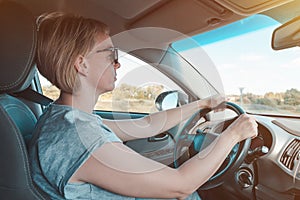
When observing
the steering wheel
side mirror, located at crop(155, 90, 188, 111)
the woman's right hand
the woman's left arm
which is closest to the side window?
side mirror, located at crop(155, 90, 188, 111)

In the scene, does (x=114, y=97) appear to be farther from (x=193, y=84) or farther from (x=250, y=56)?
(x=250, y=56)

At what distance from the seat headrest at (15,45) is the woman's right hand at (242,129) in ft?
2.11

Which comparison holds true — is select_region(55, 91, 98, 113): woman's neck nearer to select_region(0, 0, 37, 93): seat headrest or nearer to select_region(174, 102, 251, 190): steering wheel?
select_region(0, 0, 37, 93): seat headrest

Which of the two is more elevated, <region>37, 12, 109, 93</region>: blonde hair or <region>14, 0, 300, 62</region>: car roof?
<region>14, 0, 300, 62</region>: car roof

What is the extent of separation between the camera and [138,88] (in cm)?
177

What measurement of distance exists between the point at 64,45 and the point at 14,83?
182 mm

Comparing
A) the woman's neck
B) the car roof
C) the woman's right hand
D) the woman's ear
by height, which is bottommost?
the woman's right hand

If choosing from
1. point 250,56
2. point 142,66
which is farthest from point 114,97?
point 250,56

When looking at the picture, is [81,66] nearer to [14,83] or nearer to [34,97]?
[14,83]

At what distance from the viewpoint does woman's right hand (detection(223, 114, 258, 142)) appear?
106 cm

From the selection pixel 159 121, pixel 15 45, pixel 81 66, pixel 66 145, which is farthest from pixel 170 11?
pixel 66 145

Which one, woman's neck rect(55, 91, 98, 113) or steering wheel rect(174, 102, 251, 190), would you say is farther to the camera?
steering wheel rect(174, 102, 251, 190)

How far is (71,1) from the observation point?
1798 millimetres

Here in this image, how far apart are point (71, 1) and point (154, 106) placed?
72 centimetres
